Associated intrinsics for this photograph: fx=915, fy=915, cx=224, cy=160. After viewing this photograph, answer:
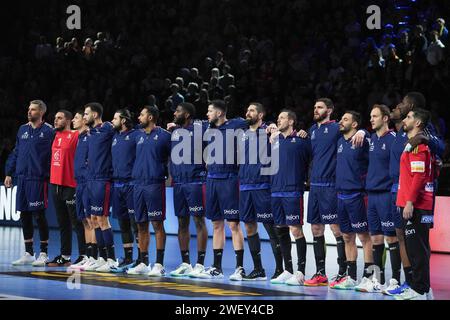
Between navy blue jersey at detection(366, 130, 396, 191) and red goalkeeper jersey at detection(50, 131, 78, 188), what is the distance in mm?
4868

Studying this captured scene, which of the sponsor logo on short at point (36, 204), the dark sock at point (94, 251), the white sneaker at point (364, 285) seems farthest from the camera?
the sponsor logo on short at point (36, 204)

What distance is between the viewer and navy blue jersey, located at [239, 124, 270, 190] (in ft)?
39.2

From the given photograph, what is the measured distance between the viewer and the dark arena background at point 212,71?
40.1 feet

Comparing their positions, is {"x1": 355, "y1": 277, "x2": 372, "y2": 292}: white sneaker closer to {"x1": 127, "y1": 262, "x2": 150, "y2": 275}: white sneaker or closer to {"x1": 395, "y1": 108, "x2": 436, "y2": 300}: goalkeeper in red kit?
{"x1": 395, "y1": 108, "x2": 436, "y2": 300}: goalkeeper in red kit

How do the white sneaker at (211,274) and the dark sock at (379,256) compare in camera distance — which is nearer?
the dark sock at (379,256)

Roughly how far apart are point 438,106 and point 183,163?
5.98 metres

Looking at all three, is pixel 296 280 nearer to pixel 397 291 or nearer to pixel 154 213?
pixel 397 291

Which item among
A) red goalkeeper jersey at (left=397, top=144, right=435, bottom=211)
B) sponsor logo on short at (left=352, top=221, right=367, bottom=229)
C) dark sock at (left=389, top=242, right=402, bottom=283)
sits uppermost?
red goalkeeper jersey at (left=397, top=144, right=435, bottom=211)

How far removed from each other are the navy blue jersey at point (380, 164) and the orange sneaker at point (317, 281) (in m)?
1.39

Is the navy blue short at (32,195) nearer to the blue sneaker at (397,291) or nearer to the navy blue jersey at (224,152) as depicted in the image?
the navy blue jersey at (224,152)

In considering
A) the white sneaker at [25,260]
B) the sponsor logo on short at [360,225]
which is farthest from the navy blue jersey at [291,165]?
the white sneaker at [25,260]

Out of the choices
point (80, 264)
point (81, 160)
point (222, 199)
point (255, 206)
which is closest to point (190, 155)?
point (222, 199)

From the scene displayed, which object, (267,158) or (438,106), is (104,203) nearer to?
(267,158)

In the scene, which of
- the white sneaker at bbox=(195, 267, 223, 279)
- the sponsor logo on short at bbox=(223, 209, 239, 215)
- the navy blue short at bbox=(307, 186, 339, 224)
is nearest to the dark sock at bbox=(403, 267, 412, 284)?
the navy blue short at bbox=(307, 186, 339, 224)
